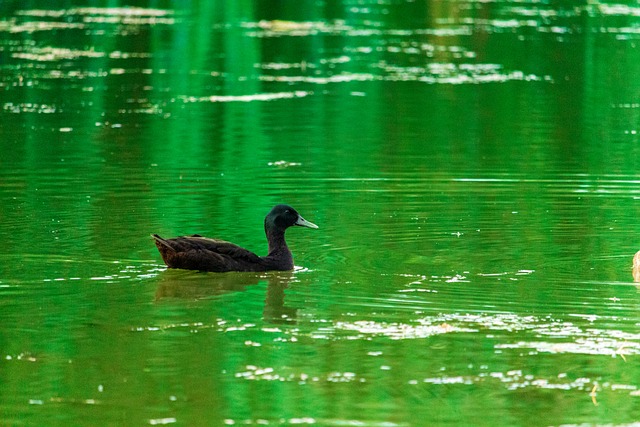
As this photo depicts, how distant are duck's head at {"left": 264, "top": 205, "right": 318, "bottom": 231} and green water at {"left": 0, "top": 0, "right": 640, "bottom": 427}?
364 mm

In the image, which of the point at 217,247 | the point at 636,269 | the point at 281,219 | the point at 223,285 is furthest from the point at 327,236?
the point at 636,269

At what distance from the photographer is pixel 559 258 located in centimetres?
1304

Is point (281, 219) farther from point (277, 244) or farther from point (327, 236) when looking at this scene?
point (327, 236)

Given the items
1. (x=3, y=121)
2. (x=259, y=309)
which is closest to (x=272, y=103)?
(x=3, y=121)

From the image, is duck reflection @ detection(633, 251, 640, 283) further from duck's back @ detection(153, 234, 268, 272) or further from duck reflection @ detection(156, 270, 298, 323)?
duck's back @ detection(153, 234, 268, 272)

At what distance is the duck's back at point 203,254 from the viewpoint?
12.5 meters

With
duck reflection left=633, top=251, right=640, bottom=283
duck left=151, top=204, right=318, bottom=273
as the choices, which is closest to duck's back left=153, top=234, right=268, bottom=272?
duck left=151, top=204, right=318, bottom=273

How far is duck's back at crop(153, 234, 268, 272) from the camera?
41.1ft

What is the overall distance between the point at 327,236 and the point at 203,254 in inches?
81.8

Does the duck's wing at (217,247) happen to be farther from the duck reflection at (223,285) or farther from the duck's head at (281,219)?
the duck's head at (281,219)

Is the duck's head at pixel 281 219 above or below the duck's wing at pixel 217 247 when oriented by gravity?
above

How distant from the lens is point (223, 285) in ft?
40.1

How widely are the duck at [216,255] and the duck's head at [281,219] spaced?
0.66ft

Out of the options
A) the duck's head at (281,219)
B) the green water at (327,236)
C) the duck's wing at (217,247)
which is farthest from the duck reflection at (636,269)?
the duck's wing at (217,247)
